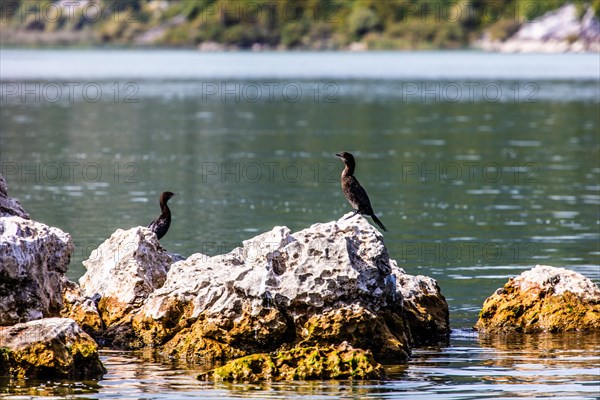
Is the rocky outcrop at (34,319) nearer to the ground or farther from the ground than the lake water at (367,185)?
nearer to the ground

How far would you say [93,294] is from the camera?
1786cm

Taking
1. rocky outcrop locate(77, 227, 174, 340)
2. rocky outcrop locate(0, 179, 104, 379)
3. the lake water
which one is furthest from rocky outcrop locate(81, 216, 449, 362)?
rocky outcrop locate(0, 179, 104, 379)

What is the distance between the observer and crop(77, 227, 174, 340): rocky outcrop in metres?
17.4

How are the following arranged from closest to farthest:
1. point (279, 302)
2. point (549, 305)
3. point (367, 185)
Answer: point (279, 302) < point (549, 305) < point (367, 185)

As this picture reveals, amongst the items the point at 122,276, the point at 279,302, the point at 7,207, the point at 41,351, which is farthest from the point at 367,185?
the point at 41,351

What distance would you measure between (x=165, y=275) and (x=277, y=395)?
457 cm

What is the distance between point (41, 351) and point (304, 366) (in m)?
2.91

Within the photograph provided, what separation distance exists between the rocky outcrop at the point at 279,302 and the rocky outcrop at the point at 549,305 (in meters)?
1.31

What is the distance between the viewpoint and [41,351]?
1468 centimetres

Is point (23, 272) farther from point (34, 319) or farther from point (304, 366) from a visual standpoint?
point (304, 366)

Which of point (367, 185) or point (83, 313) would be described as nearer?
point (83, 313)

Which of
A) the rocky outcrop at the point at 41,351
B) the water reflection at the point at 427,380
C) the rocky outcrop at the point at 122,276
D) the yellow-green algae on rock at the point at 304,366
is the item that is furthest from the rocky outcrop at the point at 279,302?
the rocky outcrop at the point at 41,351

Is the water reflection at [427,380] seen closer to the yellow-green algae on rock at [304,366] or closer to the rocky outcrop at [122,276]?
the yellow-green algae on rock at [304,366]

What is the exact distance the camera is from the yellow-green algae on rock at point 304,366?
48.1 ft
